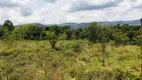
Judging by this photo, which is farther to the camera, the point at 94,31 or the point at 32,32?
the point at 32,32

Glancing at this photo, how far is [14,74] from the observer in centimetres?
832

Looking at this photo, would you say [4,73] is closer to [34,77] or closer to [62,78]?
[34,77]

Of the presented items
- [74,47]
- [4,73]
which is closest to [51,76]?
[4,73]

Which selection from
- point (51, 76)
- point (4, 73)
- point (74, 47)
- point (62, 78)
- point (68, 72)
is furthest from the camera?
point (74, 47)

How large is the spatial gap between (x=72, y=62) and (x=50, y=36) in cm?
1418

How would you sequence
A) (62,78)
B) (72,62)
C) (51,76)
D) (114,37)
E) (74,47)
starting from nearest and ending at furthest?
(51,76) < (62,78) < (72,62) < (74,47) < (114,37)

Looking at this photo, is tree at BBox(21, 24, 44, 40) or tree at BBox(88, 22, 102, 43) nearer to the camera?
tree at BBox(88, 22, 102, 43)

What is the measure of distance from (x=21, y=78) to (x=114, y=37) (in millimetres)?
25383

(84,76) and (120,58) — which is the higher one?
(84,76)

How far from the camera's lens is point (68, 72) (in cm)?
977

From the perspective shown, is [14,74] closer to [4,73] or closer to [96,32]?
[4,73]

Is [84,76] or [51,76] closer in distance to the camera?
[51,76]

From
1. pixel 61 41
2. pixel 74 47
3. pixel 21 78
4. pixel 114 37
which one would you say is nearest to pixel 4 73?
pixel 21 78

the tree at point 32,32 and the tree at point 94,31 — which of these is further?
the tree at point 32,32
